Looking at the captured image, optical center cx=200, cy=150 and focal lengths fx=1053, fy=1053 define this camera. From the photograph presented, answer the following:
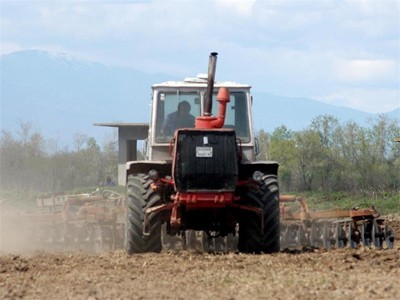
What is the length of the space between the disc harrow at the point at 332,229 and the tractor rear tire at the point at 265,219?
6403 mm

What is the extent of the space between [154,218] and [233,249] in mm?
3316

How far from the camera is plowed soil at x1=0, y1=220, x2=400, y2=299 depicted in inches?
407

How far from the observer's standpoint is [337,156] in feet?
219

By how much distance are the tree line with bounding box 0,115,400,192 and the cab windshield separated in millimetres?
36870

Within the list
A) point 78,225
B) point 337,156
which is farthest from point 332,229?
point 337,156

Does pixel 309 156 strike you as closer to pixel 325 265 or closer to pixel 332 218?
pixel 332 218

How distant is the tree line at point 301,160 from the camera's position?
62.3 metres

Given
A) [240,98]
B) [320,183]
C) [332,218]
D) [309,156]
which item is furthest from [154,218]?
[309,156]

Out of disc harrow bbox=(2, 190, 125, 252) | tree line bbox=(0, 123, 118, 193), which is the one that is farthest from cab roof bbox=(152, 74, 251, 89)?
tree line bbox=(0, 123, 118, 193)

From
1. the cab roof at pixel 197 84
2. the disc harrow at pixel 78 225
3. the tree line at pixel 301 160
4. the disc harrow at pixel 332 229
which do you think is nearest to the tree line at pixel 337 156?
the tree line at pixel 301 160

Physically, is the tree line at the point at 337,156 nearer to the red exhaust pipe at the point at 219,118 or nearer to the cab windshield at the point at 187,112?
the cab windshield at the point at 187,112

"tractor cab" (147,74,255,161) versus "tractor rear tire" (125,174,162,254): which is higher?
"tractor cab" (147,74,255,161)

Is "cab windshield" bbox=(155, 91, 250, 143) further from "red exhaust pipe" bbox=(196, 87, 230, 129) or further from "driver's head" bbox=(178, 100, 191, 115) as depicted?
"red exhaust pipe" bbox=(196, 87, 230, 129)

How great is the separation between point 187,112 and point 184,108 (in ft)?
0.26
